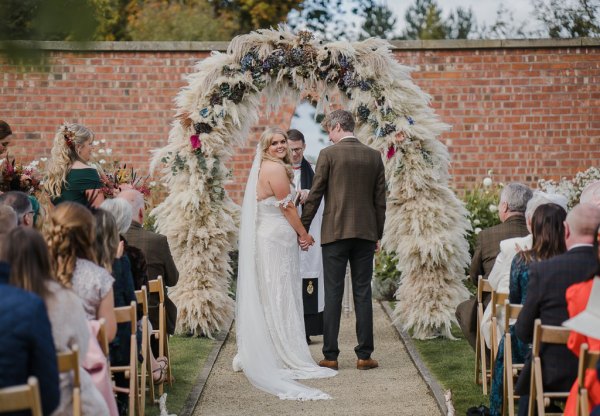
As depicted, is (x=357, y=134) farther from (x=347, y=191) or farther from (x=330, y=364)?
(x=330, y=364)

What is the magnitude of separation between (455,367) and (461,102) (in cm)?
656

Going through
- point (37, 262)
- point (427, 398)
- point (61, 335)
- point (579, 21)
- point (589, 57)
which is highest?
point (579, 21)

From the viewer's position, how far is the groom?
8.57 meters

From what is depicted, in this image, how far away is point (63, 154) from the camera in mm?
8266

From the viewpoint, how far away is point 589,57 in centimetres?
1441

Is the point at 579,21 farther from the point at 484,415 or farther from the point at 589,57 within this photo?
the point at 484,415

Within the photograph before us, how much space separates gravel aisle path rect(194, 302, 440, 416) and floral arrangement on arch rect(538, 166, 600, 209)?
456cm

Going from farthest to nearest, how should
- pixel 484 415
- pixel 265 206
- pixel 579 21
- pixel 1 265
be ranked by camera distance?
pixel 579 21 → pixel 265 206 → pixel 484 415 → pixel 1 265

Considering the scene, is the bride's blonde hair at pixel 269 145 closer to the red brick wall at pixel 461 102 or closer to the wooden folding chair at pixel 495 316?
the wooden folding chair at pixel 495 316

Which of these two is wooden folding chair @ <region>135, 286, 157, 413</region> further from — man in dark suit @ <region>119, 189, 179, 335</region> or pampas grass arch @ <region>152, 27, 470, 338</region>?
pampas grass arch @ <region>152, 27, 470, 338</region>

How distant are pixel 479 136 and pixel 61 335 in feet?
35.2

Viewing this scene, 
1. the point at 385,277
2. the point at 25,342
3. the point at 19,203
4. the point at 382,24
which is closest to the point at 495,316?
the point at 19,203

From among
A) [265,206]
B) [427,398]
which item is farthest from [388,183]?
[427,398]

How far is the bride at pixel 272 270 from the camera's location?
8453 mm
